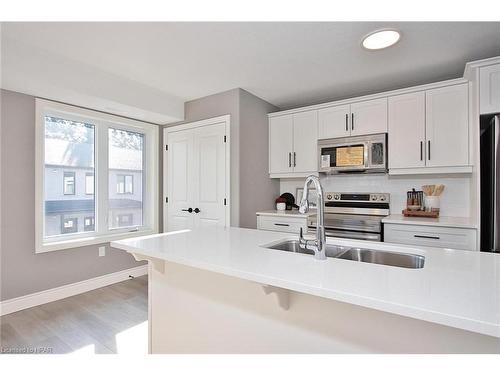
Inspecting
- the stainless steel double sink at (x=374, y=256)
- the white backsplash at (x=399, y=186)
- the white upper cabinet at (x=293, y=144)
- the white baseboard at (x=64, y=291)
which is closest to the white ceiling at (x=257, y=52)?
the white upper cabinet at (x=293, y=144)

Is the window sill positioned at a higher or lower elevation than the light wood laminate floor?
higher

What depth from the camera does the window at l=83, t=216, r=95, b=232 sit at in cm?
322

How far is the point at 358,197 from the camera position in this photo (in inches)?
132

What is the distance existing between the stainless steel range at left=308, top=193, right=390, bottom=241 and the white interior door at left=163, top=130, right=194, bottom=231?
1637 mm

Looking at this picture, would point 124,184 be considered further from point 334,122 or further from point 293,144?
point 334,122

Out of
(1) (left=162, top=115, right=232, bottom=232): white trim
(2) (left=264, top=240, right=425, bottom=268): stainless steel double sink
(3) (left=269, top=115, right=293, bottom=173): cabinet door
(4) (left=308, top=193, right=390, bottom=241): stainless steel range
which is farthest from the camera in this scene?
(3) (left=269, top=115, right=293, bottom=173): cabinet door

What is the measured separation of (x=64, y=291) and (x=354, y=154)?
3558mm

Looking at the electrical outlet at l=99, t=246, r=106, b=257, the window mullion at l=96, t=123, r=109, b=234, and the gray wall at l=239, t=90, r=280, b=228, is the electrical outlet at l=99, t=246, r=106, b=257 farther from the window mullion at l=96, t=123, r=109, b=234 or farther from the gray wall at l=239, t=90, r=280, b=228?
the gray wall at l=239, t=90, r=280, b=228

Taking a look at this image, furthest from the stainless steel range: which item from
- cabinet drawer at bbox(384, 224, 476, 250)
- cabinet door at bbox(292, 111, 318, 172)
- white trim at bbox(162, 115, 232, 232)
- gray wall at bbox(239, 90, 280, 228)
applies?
white trim at bbox(162, 115, 232, 232)

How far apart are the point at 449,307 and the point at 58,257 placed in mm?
3442

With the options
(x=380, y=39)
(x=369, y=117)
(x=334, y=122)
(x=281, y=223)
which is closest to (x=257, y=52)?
(x=380, y=39)

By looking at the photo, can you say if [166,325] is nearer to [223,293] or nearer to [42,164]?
[223,293]

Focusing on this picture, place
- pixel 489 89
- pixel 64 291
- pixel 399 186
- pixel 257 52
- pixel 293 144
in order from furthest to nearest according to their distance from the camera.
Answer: pixel 293 144
pixel 399 186
pixel 64 291
pixel 257 52
pixel 489 89

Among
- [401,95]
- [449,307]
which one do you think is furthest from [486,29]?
[449,307]
